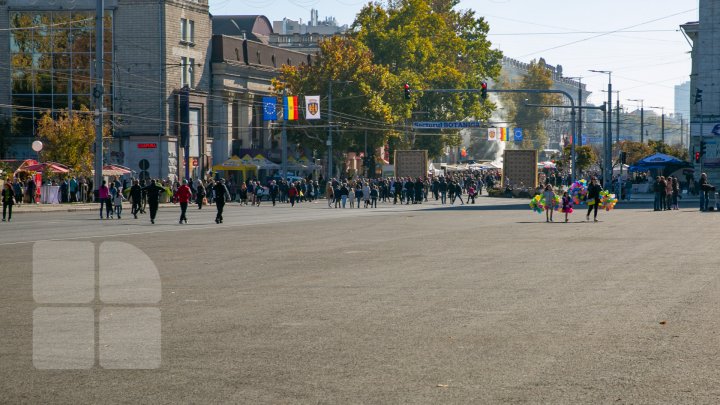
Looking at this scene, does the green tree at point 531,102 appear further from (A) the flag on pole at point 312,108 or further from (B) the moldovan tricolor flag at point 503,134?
(A) the flag on pole at point 312,108

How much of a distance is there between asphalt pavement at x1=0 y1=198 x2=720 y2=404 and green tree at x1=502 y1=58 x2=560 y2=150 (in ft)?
462

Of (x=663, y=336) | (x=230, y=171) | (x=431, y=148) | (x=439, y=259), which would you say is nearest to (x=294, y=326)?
(x=663, y=336)

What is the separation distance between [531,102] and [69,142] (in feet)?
359

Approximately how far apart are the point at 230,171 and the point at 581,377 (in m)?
73.5

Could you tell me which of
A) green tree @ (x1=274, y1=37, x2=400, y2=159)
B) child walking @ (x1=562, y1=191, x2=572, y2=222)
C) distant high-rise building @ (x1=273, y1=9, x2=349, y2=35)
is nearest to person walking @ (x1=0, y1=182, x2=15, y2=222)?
child walking @ (x1=562, y1=191, x2=572, y2=222)

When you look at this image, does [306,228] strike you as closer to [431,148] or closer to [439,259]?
[439,259]

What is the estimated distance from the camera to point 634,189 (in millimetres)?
83375

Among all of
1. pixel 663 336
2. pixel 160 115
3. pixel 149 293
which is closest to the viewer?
pixel 663 336

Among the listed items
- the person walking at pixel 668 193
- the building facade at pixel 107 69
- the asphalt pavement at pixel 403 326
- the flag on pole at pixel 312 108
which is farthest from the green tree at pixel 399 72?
the asphalt pavement at pixel 403 326

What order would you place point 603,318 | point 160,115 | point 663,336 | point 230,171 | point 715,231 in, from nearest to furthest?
point 663,336 < point 603,318 < point 715,231 < point 160,115 < point 230,171

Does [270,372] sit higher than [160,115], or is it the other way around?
[160,115]

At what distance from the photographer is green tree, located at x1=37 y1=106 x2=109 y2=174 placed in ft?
203

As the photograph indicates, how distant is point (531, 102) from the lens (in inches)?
6427

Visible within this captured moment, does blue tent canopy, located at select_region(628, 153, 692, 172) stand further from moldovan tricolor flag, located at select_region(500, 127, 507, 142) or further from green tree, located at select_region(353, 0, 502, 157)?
moldovan tricolor flag, located at select_region(500, 127, 507, 142)
